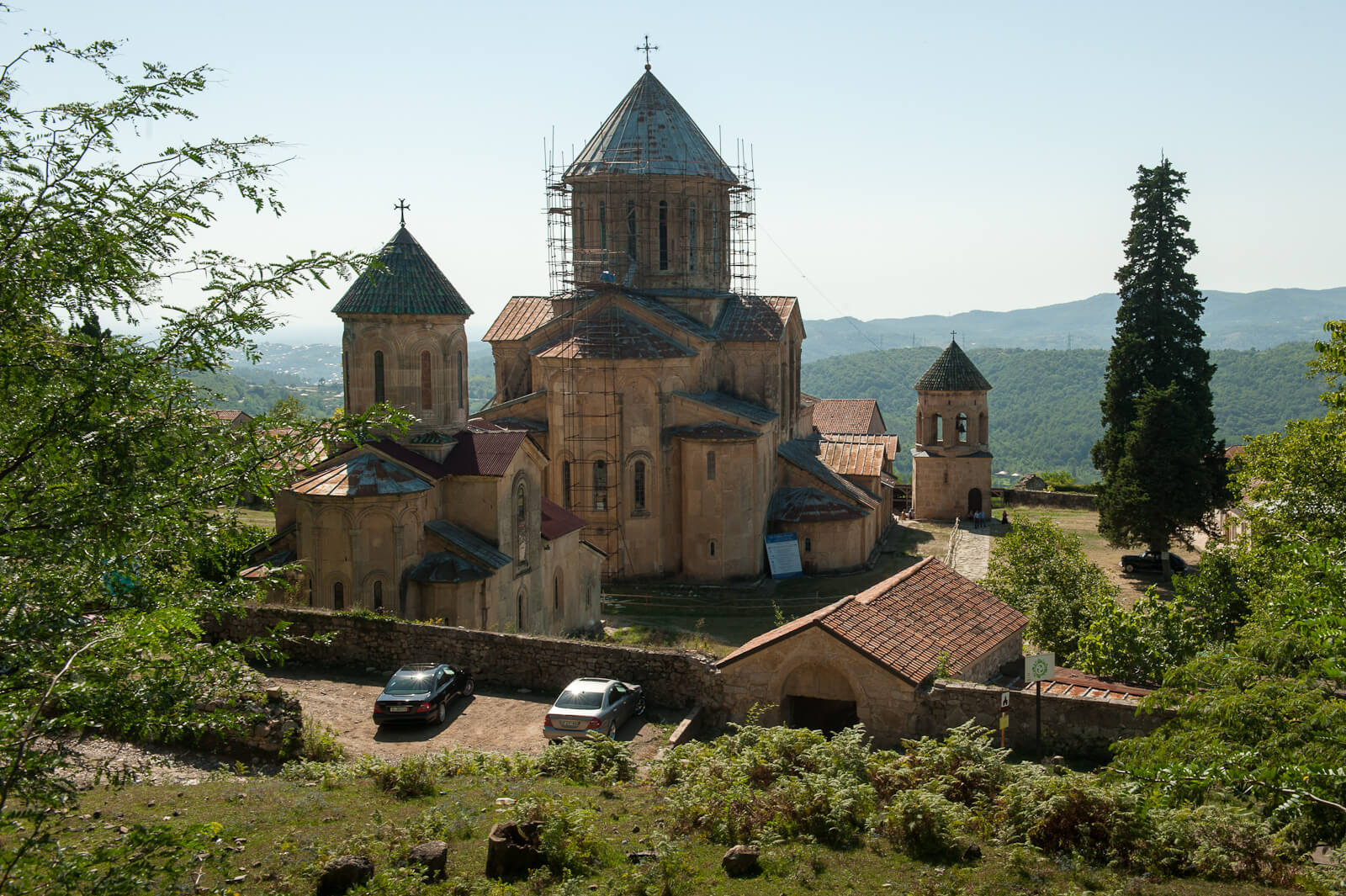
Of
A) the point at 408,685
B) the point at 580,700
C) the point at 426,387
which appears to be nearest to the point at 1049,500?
the point at 426,387

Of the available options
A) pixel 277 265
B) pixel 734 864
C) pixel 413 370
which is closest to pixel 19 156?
pixel 277 265

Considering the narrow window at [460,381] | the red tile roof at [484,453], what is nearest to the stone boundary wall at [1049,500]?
the red tile roof at [484,453]

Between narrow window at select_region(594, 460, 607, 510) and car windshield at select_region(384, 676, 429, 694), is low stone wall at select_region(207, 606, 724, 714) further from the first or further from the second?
narrow window at select_region(594, 460, 607, 510)

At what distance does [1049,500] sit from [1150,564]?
1131 centimetres

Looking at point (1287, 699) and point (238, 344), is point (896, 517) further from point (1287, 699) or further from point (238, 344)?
point (238, 344)

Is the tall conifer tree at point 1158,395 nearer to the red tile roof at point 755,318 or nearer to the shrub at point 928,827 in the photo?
the red tile roof at point 755,318

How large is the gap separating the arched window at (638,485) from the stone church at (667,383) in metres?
0.03

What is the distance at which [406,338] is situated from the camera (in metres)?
21.6

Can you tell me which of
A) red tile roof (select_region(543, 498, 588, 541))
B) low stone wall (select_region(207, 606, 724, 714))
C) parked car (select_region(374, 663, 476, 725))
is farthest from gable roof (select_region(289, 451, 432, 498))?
parked car (select_region(374, 663, 476, 725))

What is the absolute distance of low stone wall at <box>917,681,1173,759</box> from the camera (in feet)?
43.0

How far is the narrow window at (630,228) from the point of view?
31.1 m

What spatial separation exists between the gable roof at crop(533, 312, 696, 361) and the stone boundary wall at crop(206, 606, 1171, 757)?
39.8 ft

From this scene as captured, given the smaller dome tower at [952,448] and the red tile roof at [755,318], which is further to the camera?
the smaller dome tower at [952,448]

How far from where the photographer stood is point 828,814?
10.1 metres
